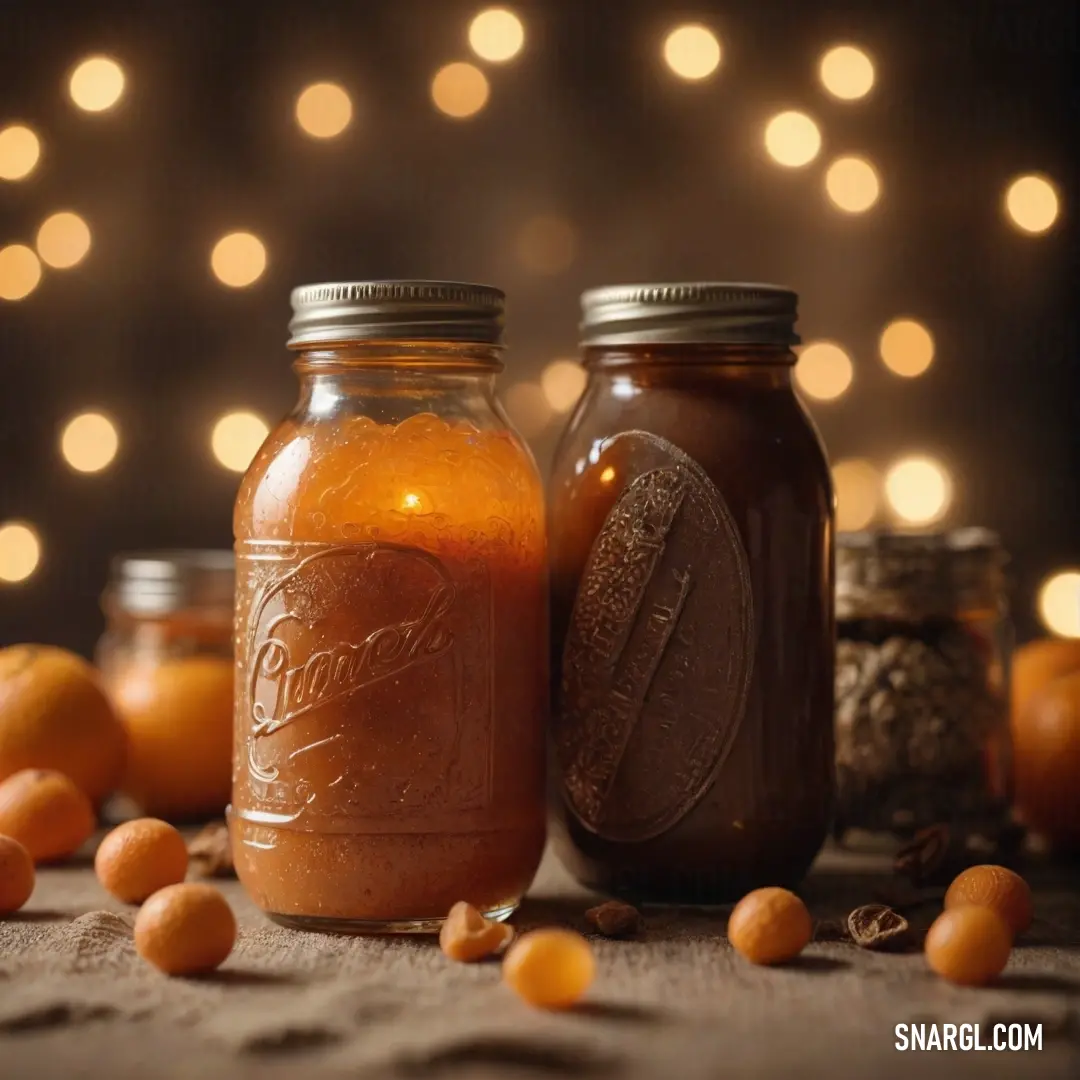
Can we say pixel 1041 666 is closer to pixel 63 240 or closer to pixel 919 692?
pixel 919 692

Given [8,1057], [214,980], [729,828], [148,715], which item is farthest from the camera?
[148,715]

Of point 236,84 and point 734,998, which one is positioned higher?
point 236,84

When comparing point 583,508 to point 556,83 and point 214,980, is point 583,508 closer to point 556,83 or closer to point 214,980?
point 214,980

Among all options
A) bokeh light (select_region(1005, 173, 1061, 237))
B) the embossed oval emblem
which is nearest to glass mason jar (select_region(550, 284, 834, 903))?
the embossed oval emblem

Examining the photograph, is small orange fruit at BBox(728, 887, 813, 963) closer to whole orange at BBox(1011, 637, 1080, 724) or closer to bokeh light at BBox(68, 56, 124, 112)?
whole orange at BBox(1011, 637, 1080, 724)

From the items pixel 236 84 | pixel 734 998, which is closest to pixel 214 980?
pixel 734 998

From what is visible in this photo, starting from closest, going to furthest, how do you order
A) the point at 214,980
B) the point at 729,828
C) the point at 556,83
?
the point at 214,980 → the point at 729,828 → the point at 556,83

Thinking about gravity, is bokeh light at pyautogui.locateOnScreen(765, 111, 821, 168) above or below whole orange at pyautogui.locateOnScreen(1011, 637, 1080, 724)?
above

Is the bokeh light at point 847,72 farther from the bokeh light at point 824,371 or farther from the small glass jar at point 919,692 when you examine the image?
the small glass jar at point 919,692
